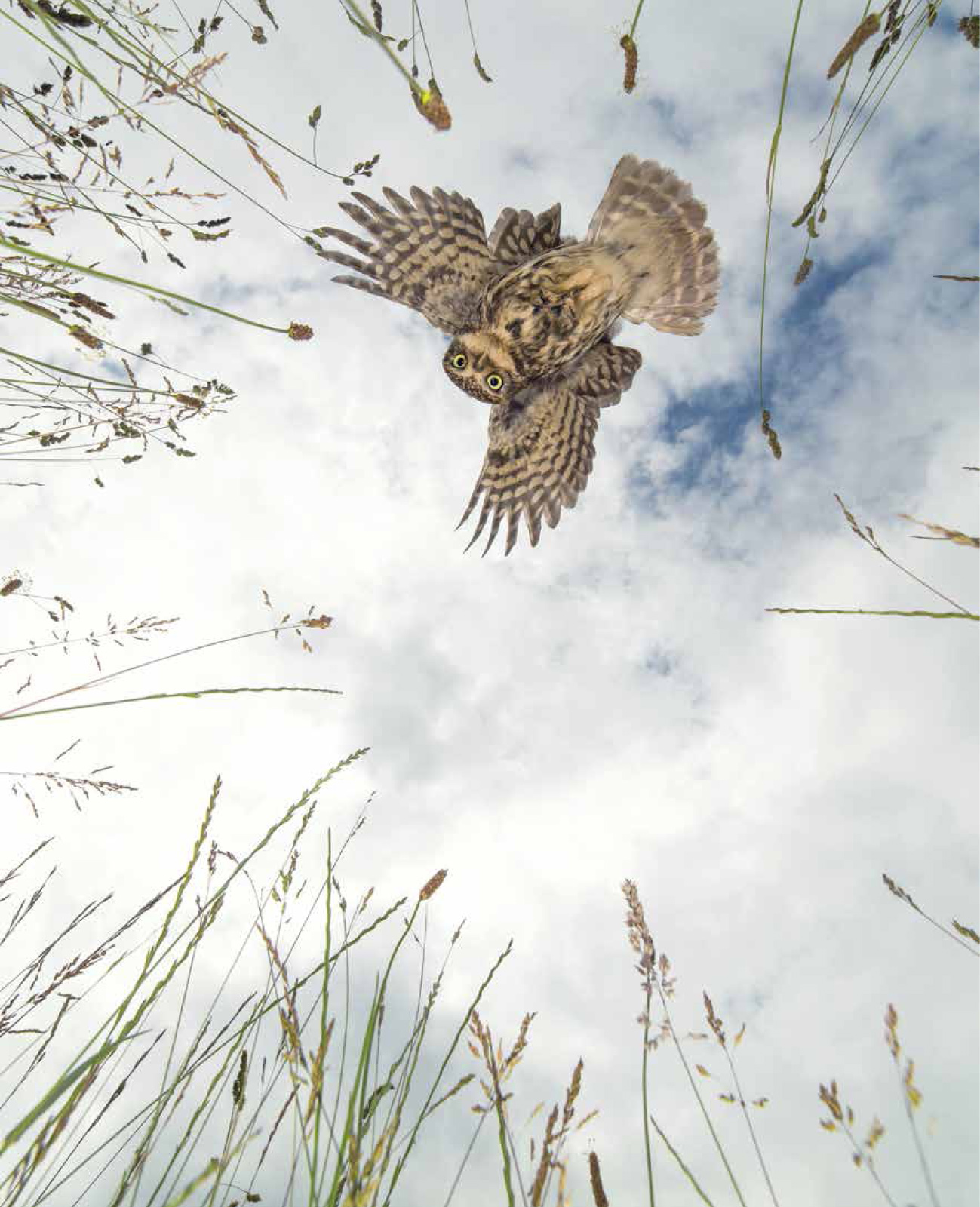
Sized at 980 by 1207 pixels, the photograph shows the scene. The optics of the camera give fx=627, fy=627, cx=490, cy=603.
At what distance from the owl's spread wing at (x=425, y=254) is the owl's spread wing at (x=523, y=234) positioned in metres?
0.08

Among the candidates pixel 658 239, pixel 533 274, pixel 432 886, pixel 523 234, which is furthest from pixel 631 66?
pixel 658 239

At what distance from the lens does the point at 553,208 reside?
3316 mm

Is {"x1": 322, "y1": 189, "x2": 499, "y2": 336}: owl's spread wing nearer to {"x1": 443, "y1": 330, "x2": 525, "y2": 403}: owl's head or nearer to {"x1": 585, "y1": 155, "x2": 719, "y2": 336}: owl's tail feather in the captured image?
{"x1": 443, "y1": 330, "x2": 525, "y2": 403}: owl's head

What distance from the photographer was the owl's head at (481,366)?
3.32m

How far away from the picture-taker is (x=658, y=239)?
3611mm

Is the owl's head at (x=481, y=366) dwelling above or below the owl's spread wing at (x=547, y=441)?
below

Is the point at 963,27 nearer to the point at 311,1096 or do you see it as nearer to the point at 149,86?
the point at 149,86

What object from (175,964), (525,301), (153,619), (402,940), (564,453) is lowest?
(175,964)

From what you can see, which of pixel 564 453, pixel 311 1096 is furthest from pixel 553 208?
pixel 311 1096

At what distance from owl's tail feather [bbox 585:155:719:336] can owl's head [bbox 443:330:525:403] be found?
2.86 feet

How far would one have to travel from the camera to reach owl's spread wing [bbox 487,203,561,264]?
128 inches

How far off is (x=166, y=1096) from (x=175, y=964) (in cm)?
23

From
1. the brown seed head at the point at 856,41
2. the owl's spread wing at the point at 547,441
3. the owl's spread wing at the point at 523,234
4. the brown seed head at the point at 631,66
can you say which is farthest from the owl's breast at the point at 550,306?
the brown seed head at the point at 856,41

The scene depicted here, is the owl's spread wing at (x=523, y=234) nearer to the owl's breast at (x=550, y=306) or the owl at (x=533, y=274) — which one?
the owl at (x=533, y=274)
